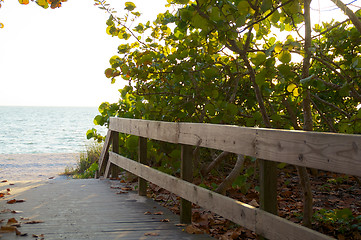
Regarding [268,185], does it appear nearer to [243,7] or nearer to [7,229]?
[243,7]

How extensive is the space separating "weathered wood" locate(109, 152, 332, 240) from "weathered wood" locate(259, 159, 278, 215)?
8cm

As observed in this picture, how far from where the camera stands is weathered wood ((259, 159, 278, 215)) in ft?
9.96

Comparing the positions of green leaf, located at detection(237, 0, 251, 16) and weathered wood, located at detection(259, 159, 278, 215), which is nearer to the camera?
weathered wood, located at detection(259, 159, 278, 215)

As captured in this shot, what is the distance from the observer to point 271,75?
3.58m

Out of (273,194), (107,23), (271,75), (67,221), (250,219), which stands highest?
(107,23)

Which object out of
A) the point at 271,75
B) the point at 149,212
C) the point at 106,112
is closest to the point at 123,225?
the point at 149,212

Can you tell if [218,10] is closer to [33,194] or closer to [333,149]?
[333,149]

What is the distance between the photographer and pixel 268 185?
10.0 ft

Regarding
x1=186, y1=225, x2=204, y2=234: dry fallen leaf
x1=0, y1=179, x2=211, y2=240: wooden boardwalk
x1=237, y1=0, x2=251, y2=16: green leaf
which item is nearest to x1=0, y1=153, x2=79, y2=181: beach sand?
x1=0, y1=179, x2=211, y2=240: wooden boardwalk

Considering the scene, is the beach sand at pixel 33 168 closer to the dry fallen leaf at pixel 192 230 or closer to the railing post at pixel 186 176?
the railing post at pixel 186 176

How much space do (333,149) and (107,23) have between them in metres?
4.14

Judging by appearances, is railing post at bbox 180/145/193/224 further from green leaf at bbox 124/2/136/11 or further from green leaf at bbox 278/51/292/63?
green leaf at bbox 124/2/136/11


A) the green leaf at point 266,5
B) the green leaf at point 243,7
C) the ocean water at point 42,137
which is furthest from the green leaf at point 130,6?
the ocean water at point 42,137

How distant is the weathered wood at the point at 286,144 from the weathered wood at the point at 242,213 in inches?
16.6
